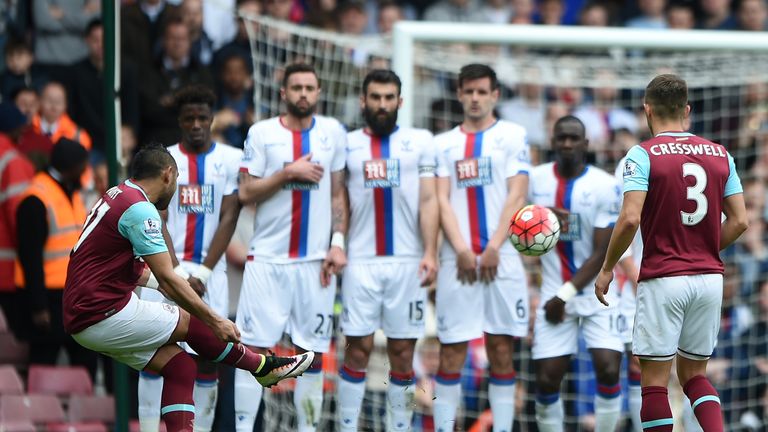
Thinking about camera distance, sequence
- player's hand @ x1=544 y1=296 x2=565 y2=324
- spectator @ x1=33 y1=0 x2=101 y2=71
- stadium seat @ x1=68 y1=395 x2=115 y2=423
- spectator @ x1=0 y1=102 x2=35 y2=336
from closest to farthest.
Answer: player's hand @ x1=544 y1=296 x2=565 y2=324
stadium seat @ x1=68 y1=395 x2=115 y2=423
spectator @ x1=0 y1=102 x2=35 y2=336
spectator @ x1=33 y1=0 x2=101 y2=71

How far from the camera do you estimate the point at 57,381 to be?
10.7 meters

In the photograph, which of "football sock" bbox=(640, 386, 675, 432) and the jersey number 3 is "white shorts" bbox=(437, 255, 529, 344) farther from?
the jersey number 3

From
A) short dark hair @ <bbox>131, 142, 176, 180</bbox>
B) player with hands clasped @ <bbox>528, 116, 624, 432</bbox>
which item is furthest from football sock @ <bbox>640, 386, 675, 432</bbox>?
short dark hair @ <bbox>131, 142, 176, 180</bbox>

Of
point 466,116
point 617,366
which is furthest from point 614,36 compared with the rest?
point 617,366

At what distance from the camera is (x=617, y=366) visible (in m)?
9.21

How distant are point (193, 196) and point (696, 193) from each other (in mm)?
3634

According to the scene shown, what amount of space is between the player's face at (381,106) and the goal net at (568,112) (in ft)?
3.93

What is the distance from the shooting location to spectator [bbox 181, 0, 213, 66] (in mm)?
12320

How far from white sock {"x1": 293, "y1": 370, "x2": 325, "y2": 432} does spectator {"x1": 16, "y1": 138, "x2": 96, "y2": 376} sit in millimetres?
2841

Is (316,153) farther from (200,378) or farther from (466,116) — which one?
(200,378)

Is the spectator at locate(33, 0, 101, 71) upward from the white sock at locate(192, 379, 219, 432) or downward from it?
upward

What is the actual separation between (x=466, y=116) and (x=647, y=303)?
246 cm

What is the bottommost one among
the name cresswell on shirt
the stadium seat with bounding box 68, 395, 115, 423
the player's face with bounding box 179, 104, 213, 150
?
the stadium seat with bounding box 68, 395, 115, 423

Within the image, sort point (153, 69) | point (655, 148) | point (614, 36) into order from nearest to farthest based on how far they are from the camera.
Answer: point (655, 148) → point (614, 36) → point (153, 69)
